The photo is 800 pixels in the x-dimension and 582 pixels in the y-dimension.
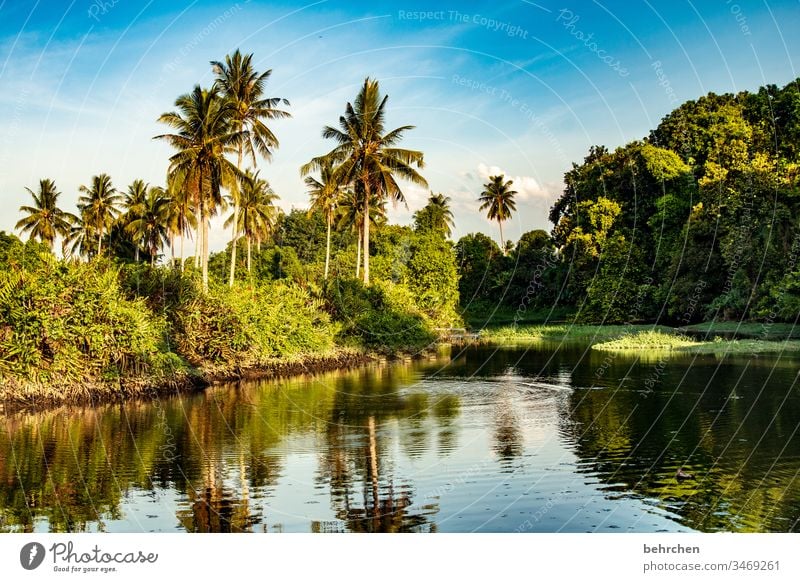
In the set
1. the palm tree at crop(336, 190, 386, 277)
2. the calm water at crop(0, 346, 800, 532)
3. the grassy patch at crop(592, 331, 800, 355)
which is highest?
the palm tree at crop(336, 190, 386, 277)

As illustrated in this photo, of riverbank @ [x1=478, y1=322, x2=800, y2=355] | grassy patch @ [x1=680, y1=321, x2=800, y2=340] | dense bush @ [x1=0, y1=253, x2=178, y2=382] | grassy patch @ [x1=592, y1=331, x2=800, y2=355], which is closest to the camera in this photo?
dense bush @ [x1=0, y1=253, x2=178, y2=382]

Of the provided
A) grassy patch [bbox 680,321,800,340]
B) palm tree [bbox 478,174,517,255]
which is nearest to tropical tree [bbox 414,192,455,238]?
palm tree [bbox 478,174,517,255]

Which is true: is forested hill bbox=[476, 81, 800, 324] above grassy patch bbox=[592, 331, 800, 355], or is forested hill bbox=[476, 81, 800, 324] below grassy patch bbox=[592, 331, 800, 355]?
above

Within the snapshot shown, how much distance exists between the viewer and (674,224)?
204 feet

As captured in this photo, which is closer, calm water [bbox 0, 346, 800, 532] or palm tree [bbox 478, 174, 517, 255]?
calm water [bbox 0, 346, 800, 532]

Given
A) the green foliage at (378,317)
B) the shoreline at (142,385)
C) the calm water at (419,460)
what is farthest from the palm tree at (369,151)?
the calm water at (419,460)

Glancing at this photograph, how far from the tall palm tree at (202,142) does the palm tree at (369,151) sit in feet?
26.9

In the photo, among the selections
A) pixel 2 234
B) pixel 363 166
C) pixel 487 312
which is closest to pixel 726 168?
pixel 363 166

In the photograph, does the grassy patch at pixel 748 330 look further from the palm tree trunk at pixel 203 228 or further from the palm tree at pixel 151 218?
the palm tree at pixel 151 218

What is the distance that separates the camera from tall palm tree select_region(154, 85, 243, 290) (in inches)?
1563

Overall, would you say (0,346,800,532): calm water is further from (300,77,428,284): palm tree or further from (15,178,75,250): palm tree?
(15,178,75,250): palm tree

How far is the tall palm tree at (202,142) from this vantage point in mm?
39688

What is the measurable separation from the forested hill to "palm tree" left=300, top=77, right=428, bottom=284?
2137 cm

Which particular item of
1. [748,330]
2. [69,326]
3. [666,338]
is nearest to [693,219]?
[748,330]
